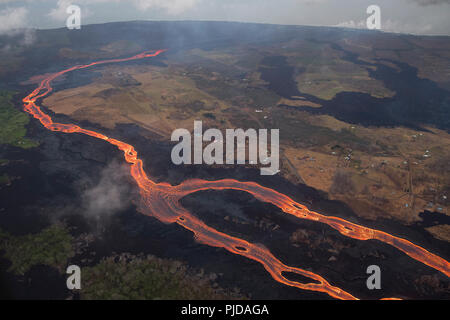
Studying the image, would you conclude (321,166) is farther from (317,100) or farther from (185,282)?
(317,100)

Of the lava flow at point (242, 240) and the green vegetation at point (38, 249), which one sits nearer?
the green vegetation at point (38, 249)

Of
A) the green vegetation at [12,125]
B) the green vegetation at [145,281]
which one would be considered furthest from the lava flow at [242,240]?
the green vegetation at [12,125]

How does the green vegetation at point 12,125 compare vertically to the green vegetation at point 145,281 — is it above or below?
above

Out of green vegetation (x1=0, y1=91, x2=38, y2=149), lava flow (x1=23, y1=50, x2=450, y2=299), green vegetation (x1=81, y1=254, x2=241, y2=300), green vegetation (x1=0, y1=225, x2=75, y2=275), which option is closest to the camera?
green vegetation (x1=81, y1=254, x2=241, y2=300)

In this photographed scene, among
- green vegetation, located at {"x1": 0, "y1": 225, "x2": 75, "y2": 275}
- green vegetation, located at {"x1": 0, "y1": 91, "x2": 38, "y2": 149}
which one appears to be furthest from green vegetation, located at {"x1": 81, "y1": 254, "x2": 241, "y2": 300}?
green vegetation, located at {"x1": 0, "y1": 91, "x2": 38, "y2": 149}

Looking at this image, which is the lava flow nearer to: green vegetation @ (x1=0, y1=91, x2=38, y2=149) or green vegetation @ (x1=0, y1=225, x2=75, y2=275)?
green vegetation @ (x1=0, y1=225, x2=75, y2=275)

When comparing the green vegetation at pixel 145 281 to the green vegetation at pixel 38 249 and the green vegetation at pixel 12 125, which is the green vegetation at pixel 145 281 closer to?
the green vegetation at pixel 38 249
